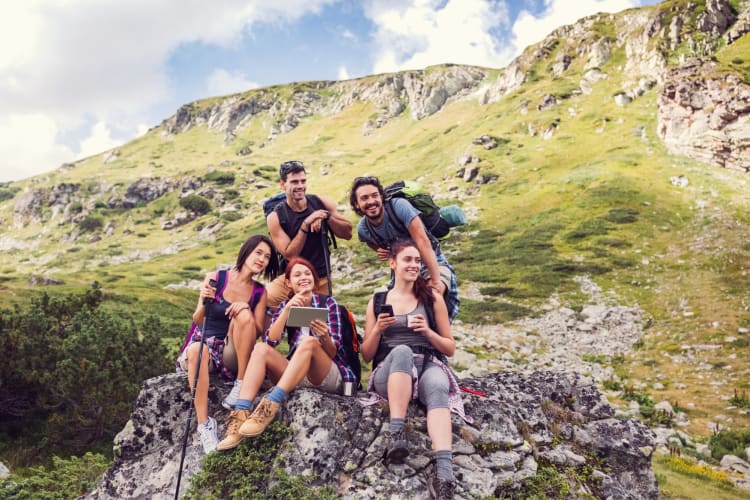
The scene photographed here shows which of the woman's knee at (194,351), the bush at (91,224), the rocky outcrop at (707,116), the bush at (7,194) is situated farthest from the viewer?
the bush at (7,194)

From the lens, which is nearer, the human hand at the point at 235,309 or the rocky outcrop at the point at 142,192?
the human hand at the point at 235,309

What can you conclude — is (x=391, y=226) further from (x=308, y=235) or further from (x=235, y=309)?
(x=235, y=309)

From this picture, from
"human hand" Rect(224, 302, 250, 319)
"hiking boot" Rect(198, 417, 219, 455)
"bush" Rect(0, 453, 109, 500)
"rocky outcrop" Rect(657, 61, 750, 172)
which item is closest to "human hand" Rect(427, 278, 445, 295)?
"human hand" Rect(224, 302, 250, 319)

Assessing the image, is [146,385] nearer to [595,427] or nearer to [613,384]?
[595,427]

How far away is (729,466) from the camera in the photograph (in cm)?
1081

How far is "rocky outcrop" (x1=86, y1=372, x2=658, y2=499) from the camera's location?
4.69 m

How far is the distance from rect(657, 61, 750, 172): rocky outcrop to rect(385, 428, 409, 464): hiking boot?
60637 mm

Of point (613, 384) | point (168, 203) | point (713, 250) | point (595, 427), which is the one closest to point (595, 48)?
point (713, 250)

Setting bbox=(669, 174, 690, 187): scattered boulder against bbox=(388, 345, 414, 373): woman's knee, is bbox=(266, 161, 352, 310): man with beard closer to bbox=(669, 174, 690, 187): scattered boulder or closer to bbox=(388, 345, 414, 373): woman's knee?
bbox=(388, 345, 414, 373): woman's knee

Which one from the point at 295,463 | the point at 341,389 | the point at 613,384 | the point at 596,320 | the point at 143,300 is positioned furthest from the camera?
the point at 143,300

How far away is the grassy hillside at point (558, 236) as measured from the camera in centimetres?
2142

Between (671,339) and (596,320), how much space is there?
4.26m

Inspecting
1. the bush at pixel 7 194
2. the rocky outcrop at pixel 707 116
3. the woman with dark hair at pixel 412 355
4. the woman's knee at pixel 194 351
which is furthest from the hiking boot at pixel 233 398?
the bush at pixel 7 194

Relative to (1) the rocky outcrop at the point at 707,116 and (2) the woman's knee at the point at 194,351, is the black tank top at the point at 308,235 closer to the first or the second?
(2) the woman's knee at the point at 194,351
